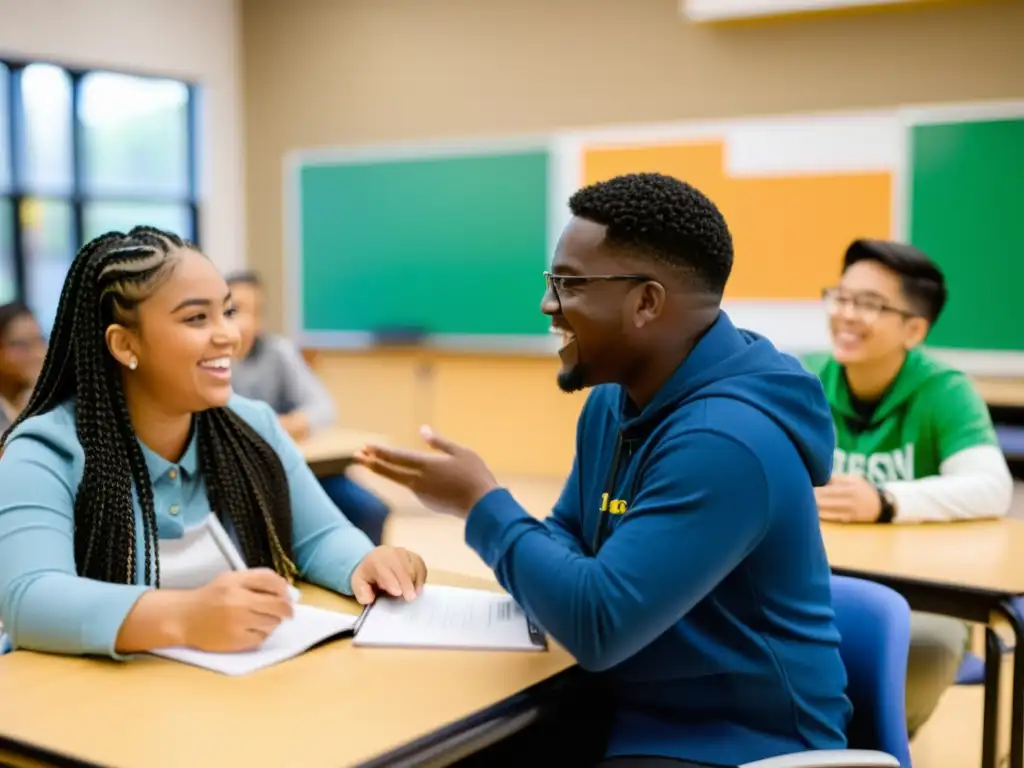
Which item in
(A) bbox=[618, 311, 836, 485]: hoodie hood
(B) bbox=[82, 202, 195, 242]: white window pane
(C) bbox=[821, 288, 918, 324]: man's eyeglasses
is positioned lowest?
(A) bbox=[618, 311, 836, 485]: hoodie hood

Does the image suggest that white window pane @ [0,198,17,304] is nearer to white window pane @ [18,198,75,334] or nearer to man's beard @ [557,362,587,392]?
white window pane @ [18,198,75,334]

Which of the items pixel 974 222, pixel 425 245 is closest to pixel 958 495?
pixel 974 222

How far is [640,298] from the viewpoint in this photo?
1.41 meters

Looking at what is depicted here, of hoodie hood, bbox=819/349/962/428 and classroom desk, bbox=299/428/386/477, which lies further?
classroom desk, bbox=299/428/386/477

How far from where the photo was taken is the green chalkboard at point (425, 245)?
6246 millimetres

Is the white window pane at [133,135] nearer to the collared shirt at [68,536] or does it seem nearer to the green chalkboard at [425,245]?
the green chalkboard at [425,245]

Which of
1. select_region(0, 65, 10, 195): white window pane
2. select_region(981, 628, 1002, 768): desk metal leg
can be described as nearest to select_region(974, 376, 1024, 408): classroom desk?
select_region(981, 628, 1002, 768): desk metal leg

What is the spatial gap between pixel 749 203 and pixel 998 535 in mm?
3466

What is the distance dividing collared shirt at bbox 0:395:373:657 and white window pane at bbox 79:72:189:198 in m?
5.30

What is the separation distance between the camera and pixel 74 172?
6.45 metres

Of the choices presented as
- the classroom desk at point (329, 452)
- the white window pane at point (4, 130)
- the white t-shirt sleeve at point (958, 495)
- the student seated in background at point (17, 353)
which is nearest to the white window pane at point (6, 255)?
the white window pane at point (4, 130)

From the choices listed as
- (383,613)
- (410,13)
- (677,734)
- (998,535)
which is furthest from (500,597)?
(410,13)

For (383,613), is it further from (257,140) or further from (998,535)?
(257,140)

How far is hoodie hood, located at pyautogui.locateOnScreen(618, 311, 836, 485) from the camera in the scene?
4.50 ft
